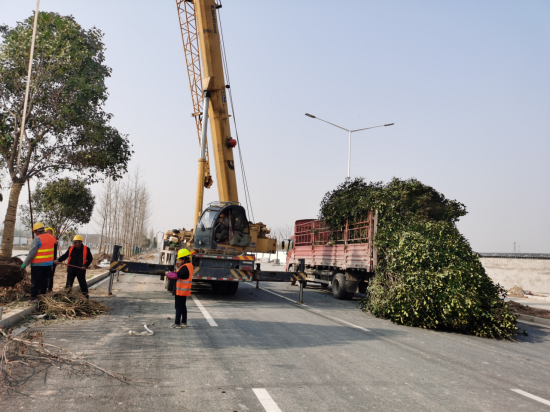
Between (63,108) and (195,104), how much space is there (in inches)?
211

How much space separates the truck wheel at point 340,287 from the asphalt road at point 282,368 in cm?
501

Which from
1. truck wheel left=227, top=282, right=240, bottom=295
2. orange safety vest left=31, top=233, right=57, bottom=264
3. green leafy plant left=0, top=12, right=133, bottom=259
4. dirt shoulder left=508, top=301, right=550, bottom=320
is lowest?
dirt shoulder left=508, top=301, right=550, bottom=320

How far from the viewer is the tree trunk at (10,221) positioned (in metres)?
14.5

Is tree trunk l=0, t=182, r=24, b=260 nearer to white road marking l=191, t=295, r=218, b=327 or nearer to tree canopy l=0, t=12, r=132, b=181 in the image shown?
tree canopy l=0, t=12, r=132, b=181

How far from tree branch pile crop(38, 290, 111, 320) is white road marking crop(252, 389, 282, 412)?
5790 mm

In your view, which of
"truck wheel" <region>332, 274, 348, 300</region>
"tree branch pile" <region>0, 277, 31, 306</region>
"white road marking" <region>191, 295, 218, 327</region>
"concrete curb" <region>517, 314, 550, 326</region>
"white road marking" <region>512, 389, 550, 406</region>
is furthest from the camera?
"truck wheel" <region>332, 274, 348, 300</region>

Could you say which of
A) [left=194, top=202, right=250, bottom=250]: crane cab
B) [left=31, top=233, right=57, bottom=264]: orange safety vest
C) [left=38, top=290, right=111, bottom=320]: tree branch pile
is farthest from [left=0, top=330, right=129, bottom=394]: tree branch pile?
[left=194, top=202, right=250, bottom=250]: crane cab

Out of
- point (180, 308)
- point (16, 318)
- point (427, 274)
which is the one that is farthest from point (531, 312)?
point (16, 318)

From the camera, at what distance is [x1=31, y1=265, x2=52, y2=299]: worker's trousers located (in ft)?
31.7

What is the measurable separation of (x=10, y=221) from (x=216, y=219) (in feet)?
22.9

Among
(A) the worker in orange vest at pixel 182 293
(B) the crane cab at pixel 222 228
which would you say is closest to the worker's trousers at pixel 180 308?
(A) the worker in orange vest at pixel 182 293

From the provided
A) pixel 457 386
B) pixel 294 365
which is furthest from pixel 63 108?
pixel 457 386

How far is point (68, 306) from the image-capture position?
9.30 m

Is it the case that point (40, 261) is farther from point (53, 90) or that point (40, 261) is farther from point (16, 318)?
point (53, 90)
